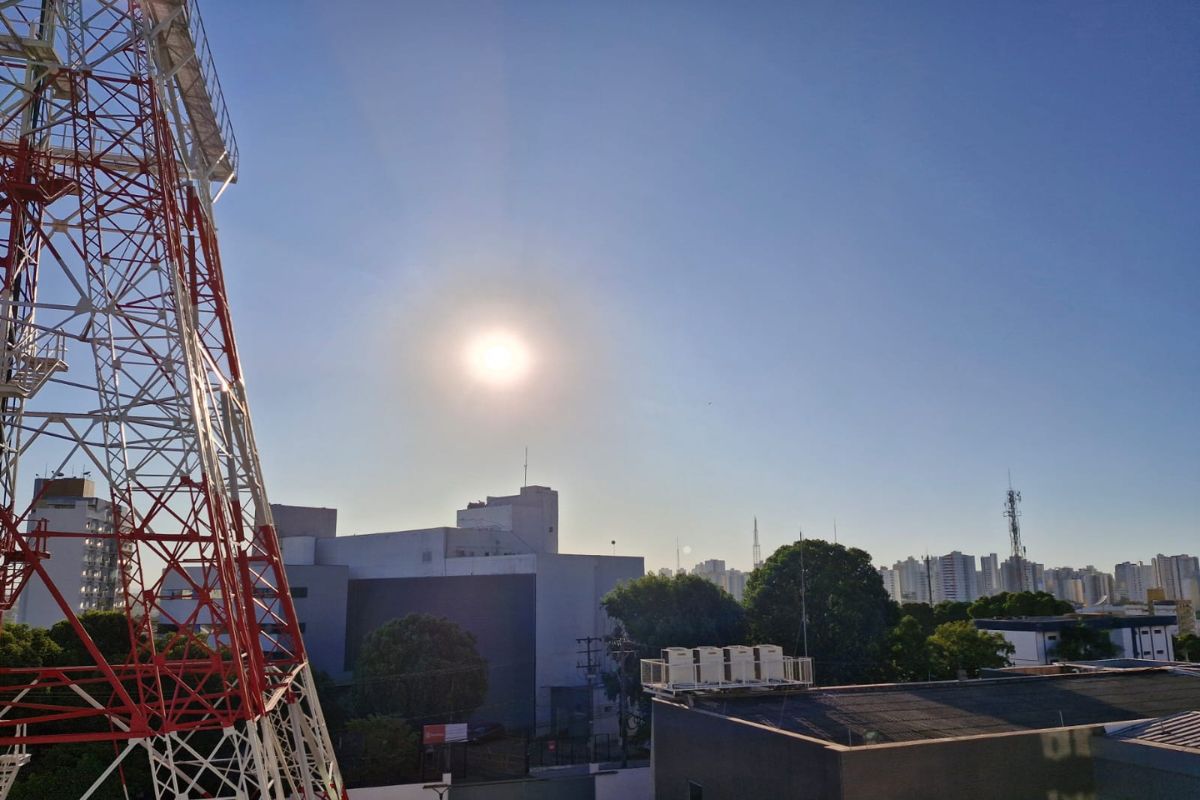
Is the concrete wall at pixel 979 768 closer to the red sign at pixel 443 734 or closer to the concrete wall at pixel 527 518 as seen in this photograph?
the red sign at pixel 443 734

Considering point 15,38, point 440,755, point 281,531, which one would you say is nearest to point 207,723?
point 15,38

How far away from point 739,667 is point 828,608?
73.3ft

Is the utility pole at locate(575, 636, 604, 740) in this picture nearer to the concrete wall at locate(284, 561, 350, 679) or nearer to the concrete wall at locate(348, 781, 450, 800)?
the concrete wall at locate(284, 561, 350, 679)

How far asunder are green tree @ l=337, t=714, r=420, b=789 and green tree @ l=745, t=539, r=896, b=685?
17.8m

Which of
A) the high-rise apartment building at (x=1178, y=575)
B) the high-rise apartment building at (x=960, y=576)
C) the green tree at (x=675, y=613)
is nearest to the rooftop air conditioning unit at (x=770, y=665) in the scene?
the green tree at (x=675, y=613)

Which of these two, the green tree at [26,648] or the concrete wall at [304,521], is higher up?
the concrete wall at [304,521]

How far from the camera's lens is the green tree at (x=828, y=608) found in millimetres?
38500

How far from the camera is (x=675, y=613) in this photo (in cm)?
4166

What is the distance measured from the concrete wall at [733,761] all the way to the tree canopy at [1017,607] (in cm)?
5471

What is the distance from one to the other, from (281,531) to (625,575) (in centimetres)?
2865

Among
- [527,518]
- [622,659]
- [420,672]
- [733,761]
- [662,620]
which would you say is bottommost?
[420,672]

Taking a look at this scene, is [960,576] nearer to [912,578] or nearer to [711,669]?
[912,578]

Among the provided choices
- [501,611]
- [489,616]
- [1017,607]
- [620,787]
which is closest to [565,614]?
[501,611]

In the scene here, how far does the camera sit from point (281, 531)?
64562mm
